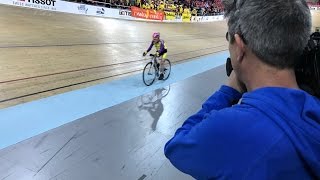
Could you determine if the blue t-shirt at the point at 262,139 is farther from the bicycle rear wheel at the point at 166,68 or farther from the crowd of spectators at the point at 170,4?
the crowd of spectators at the point at 170,4

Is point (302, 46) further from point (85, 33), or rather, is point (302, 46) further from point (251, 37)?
point (85, 33)

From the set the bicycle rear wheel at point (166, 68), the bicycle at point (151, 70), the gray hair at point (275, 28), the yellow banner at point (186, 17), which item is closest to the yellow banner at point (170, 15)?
the yellow banner at point (186, 17)

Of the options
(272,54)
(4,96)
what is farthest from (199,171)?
(4,96)

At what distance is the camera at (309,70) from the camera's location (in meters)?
0.95

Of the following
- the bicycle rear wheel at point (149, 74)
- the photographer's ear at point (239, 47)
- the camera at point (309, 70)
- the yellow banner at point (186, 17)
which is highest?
the photographer's ear at point (239, 47)

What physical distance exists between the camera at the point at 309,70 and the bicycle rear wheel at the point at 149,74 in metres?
6.67

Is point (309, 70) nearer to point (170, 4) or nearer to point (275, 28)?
point (275, 28)

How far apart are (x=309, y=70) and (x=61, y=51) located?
8.97m

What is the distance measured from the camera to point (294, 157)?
2.63 feet

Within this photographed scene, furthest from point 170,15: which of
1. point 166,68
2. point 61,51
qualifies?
point 166,68

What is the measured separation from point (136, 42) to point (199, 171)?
487 inches

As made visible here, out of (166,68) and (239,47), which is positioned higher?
(239,47)

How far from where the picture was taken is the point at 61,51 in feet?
30.3

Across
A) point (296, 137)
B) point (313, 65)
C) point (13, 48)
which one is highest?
point (313, 65)
